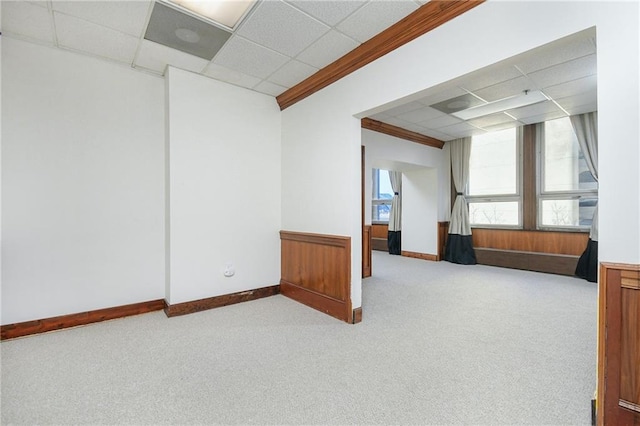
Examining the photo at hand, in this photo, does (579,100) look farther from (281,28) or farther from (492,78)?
(281,28)

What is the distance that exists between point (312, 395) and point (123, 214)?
A: 2.71 m

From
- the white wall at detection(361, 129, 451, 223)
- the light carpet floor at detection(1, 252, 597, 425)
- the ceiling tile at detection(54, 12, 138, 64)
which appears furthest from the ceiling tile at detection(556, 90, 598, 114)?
the ceiling tile at detection(54, 12, 138, 64)

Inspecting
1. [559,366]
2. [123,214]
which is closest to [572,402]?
[559,366]

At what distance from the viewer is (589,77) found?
11.2 ft

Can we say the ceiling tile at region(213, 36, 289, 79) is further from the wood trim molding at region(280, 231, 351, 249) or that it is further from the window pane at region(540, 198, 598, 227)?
the window pane at region(540, 198, 598, 227)

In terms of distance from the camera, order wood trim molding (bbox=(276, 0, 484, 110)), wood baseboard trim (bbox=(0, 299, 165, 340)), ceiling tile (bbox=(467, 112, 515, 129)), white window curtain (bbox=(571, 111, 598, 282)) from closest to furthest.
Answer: wood trim molding (bbox=(276, 0, 484, 110)), wood baseboard trim (bbox=(0, 299, 165, 340)), white window curtain (bbox=(571, 111, 598, 282)), ceiling tile (bbox=(467, 112, 515, 129))

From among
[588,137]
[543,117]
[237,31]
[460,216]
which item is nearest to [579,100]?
[543,117]

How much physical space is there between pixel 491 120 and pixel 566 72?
1801 millimetres

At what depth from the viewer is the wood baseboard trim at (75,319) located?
2574mm

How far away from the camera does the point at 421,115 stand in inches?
187

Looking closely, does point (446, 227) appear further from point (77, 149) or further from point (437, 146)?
point (77, 149)

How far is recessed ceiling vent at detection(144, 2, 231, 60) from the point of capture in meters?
2.35

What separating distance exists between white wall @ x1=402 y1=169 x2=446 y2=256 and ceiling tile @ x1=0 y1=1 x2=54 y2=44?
6416 mm

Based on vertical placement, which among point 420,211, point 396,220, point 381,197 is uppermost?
point 381,197
